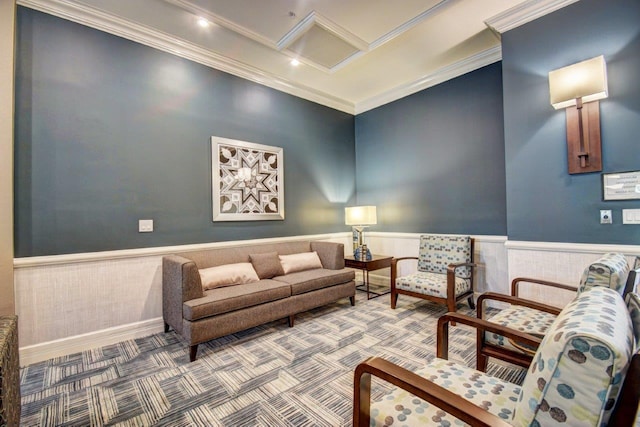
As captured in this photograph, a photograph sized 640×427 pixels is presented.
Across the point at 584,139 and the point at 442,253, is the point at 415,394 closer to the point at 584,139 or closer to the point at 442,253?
the point at 584,139

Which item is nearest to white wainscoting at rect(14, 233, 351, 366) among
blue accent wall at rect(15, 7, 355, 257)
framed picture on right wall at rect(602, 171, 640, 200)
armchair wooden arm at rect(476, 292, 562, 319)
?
blue accent wall at rect(15, 7, 355, 257)

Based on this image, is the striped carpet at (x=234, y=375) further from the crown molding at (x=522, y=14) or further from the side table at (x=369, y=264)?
the crown molding at (x=522, y=14)

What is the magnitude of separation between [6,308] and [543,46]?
4.99 m

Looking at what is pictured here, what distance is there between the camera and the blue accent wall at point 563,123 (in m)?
2.21

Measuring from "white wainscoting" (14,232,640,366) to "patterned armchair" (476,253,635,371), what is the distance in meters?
0.41

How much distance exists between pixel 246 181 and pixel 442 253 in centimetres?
263

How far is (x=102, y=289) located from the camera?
2.60 meters

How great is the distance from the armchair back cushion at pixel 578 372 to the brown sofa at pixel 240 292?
2.17m

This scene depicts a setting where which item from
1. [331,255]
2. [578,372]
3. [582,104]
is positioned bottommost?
[331,255]

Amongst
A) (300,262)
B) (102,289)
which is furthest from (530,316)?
(102,289)

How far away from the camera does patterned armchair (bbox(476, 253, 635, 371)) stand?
1302mm

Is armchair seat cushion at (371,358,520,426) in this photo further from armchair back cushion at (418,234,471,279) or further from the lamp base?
the lamp base

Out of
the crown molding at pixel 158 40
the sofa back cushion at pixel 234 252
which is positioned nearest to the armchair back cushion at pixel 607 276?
the sofa back cushion at pixel 234 252

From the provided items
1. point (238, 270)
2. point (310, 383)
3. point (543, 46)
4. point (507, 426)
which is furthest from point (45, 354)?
point (543, 46)
